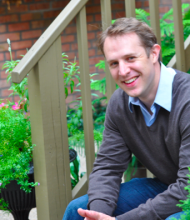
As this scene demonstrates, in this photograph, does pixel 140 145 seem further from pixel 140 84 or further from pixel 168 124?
pixel 140 84

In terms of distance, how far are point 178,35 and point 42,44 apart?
2.79 ft

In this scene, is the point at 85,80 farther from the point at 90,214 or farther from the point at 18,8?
the point at 18,8

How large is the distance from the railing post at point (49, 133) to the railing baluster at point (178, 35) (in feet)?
2.42

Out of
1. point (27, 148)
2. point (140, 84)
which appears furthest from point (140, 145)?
point (27, 148)

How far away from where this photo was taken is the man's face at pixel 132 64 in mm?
1654

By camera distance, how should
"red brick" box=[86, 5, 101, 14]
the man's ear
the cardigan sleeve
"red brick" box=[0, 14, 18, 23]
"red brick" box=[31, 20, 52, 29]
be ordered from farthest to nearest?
"red brick" box=[86, 5, 101, 14]
"red brick" box=[31, 20, 52, 29]
"red brick" box=[0, 14, 18, 23]
the man's ear
the cardigan sleeve

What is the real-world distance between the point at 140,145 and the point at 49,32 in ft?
2.59

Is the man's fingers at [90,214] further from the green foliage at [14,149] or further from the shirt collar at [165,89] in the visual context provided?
the shirt collar at [165,89]

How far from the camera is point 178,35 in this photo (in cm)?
206

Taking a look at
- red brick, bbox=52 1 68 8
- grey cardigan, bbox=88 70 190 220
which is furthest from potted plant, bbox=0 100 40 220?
red brick, bbox=52 1 68 8

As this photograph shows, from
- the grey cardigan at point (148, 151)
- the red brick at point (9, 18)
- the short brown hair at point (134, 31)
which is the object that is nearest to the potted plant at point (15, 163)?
the grey cardigan at point (148, 151)

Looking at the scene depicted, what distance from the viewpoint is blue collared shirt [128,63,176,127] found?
5.29 ft

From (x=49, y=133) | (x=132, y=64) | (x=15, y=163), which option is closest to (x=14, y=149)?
(x=15, y=163)

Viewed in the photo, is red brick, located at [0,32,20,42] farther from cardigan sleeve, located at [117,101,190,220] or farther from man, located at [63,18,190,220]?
cardigan sleeve, located at [117,101,190,220]
